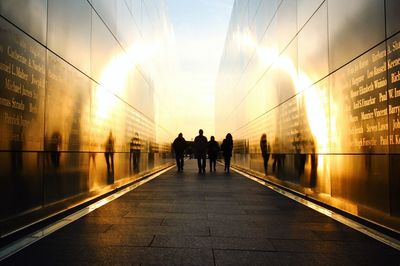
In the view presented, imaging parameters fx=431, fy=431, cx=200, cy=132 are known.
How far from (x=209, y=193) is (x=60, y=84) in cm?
489

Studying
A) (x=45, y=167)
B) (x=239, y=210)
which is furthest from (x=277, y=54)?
(x=45, y=167)

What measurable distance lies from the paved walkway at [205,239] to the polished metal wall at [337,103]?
0.76 metres

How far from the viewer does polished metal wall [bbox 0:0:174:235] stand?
5340 mm

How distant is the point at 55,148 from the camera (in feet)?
23.3

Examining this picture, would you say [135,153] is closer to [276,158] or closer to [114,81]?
[114,81]

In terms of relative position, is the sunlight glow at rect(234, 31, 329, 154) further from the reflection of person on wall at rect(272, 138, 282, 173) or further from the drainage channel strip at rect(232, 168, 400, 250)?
the reflection of person on wall at rect(272, 138, 282, 173)

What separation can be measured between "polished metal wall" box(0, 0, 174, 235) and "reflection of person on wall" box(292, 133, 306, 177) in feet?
15.6

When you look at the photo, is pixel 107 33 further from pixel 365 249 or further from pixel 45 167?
pixel 365 249

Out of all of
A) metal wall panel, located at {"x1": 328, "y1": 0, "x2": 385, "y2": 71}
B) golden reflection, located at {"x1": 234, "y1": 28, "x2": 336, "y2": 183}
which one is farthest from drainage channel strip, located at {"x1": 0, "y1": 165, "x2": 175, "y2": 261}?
metal wall panel, located at {"x1": 328, "y1": 0, "x2": 385, "y2": 71}

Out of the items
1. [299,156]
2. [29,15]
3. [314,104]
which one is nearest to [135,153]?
[299,156]

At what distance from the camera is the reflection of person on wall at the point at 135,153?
49.5ft

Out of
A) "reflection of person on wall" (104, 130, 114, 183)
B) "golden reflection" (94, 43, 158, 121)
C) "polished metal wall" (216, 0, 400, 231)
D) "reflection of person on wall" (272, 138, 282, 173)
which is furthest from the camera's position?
"reflection of person on wall" (272, 138, 282, 173)

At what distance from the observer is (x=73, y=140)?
8.12 metres

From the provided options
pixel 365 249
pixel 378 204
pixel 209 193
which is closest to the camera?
pixel 365 249
